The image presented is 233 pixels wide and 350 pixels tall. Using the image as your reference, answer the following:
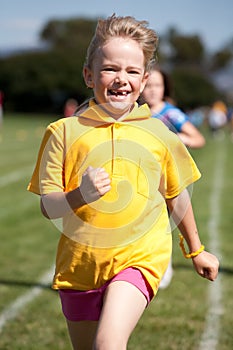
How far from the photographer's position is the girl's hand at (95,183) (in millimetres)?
3061

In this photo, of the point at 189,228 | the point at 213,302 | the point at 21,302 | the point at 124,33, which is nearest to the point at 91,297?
the point at 189,228

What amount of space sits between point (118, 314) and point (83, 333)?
0.41 metres

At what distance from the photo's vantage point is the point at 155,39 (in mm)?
3617

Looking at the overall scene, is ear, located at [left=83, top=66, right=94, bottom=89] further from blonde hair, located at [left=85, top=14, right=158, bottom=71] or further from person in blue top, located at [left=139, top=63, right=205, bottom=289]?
person in blue top, located at [left=139, top=63, right=205, bottom=289]

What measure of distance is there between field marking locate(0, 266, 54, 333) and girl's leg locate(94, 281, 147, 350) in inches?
100

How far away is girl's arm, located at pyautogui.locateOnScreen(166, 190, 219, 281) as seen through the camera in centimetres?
366

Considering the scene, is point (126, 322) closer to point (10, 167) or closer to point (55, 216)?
point (55, 216)

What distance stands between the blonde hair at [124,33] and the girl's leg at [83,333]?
1.29 m

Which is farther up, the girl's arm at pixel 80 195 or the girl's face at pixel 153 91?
the girl's arm at pixel 80 195

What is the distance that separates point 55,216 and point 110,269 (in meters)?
0.37

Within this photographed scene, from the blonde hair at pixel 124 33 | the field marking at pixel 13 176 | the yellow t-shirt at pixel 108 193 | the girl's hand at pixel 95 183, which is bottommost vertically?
the field marking at pixel 13 176

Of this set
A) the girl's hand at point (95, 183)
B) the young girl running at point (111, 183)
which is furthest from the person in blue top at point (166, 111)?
the girl's hand at point (95, 183)

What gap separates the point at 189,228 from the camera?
144 inches

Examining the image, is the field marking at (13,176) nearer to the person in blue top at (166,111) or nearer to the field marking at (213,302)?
the field marking at (213,302)
